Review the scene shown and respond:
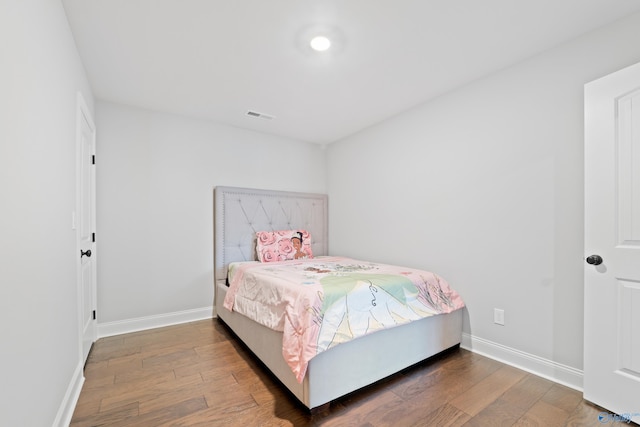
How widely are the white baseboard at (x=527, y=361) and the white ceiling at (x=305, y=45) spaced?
7.44 feet

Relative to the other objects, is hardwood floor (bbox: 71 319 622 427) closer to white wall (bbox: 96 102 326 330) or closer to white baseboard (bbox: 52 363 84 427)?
white baseboard (bbox: 52 363 84 427)

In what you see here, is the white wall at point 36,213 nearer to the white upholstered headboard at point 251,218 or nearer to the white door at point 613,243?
the white upholstered headboard at point 251,218

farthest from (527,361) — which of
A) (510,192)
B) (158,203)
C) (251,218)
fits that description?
(158,203)

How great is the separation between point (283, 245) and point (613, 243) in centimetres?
296

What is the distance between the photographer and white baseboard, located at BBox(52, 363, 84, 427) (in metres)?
1.51

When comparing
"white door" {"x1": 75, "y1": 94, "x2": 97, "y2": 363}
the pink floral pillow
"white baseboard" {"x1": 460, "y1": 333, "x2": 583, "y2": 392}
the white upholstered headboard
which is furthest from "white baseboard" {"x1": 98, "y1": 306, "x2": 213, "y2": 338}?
"white baseboard" {"x1": 460, "y1": 333, "x2": 583, "y2": 392}

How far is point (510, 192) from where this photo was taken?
7.50 feet

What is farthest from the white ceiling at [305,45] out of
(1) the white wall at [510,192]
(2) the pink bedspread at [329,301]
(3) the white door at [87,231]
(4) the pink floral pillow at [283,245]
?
(2) the pink bedspread at [329,301]

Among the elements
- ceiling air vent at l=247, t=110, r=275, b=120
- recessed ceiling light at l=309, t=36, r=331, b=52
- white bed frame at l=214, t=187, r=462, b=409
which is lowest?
white bed frame at l=214, t=187, r=462, b=409

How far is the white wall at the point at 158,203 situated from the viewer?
2.92m

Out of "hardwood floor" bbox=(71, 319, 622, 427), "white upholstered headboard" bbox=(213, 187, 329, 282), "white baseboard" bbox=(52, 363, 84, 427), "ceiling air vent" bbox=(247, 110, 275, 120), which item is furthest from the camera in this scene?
"white upholstered headboard" bbox=(213, 187, 329, 282)

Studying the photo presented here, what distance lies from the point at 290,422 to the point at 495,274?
191 cm

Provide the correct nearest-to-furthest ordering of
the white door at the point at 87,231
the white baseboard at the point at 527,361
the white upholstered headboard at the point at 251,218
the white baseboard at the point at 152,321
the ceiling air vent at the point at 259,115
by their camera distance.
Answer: the white baseboard at the point at 527,361, the white door at the point at 87,231, the white baseboard at the point at 152,321, the ceiling air vent at the point at 259,115, the white upholstered headboard at the point at 251,218

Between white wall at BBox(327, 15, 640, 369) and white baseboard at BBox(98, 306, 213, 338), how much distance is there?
2296mm
